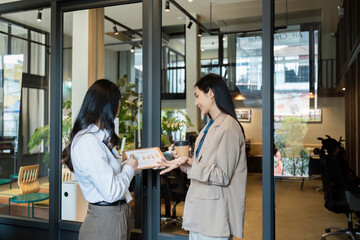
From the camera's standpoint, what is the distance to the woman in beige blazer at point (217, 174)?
5.59ft

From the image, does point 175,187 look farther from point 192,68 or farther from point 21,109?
point 21,109

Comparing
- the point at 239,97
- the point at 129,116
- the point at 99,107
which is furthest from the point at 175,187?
the point at 99,107

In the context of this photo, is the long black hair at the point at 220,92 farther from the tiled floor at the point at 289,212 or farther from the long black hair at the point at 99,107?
the tiled floor at the point at 289,212

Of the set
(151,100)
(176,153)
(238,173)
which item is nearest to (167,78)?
(151,100)

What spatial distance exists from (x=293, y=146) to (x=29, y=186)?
2683 millimetres

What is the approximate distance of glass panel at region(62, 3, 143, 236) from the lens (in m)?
2.90

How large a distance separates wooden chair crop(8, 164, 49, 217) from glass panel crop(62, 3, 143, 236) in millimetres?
422

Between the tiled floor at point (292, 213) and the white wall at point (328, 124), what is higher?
the white wall at point (328, 124)

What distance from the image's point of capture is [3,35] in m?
3.79

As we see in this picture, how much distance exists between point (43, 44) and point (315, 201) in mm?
3228

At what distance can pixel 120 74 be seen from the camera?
3383mm

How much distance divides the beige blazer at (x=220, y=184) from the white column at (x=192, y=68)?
1.22 meters

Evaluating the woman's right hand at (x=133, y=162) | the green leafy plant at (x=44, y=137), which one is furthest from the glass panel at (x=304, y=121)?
the green leafy plant at (x=44, y=137)

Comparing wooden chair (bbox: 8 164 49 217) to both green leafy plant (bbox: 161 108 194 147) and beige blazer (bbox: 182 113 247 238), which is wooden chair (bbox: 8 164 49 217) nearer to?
green leafy plant (bbox: 161 108 194 147)
